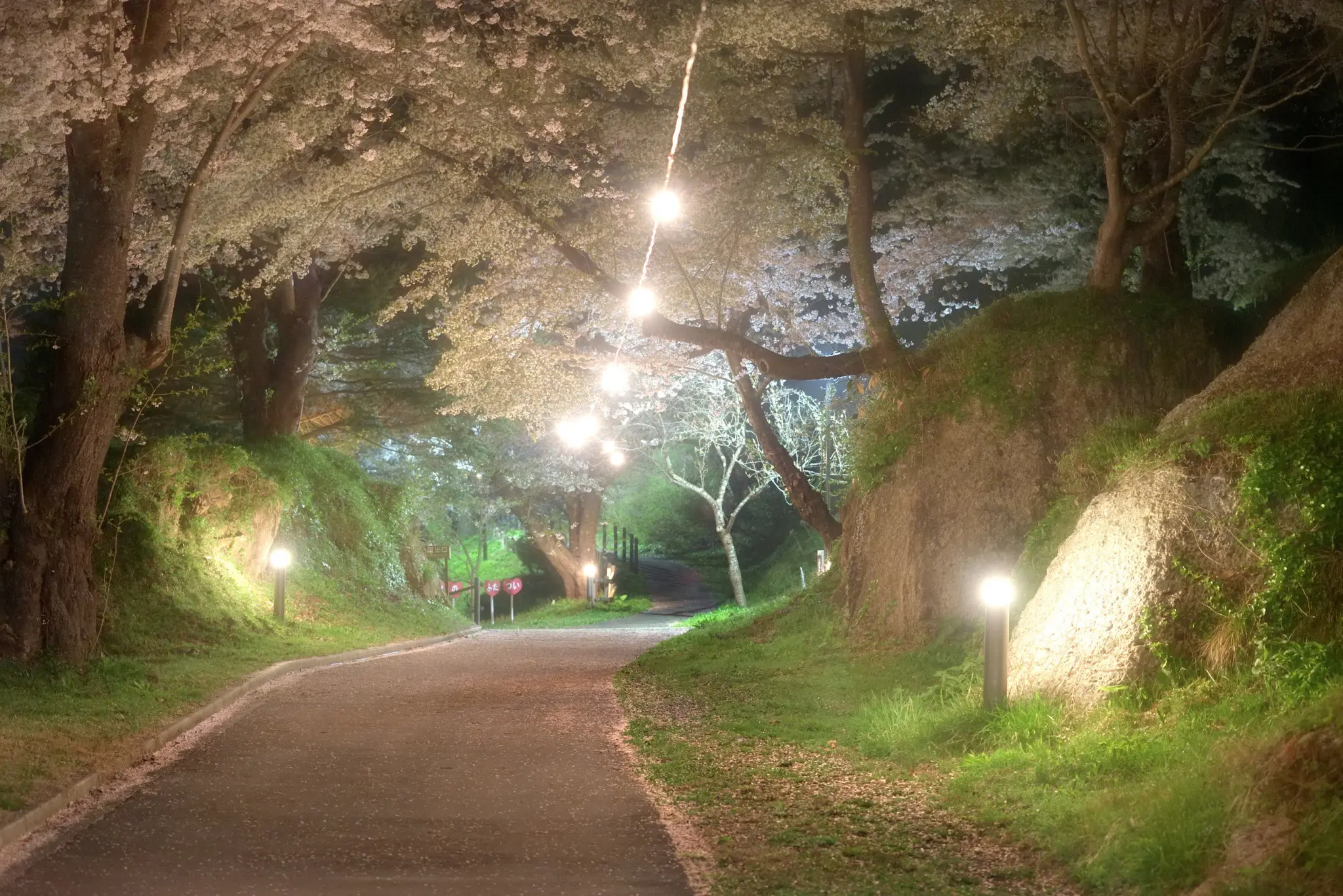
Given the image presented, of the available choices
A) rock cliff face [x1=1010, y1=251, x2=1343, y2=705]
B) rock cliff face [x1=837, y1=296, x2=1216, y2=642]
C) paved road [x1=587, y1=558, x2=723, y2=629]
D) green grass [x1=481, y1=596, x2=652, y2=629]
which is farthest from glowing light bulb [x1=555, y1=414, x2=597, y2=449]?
rock cliff face [x1=1010, y1=251, x2=1343, y2=705]

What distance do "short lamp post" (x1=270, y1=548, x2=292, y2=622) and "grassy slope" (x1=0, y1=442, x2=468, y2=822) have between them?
0.25m

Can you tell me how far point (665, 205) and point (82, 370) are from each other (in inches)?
333

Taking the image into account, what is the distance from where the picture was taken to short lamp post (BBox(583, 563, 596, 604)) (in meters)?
46.4

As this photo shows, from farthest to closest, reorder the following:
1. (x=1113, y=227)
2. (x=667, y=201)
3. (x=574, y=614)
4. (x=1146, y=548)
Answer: (x=574, y=614) → (x=667, y=201) → (x=1113, y=227) → (x=1146, y=548)

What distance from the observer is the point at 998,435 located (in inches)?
576

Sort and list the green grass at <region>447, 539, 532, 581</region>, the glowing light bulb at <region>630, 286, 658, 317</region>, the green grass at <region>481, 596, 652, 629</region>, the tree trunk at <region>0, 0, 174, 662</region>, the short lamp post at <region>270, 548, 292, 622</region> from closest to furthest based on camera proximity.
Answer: the tree trunk at <region>0, 0, 174, 662</region>, the glowing light bulb at <region>630, 286, 658, 317</region>, the short lamp post at <region>270, 548, 292, 622</region>, the green grass at <region>481, 596, 652, 629</region>, the green grass at <region>447, 539, 532, 581</region>

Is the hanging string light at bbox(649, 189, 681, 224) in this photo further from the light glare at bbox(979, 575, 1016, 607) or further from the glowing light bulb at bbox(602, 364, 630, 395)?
the light glare at bbox(979, 575, 1016, 607)

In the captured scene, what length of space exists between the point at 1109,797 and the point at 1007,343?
900 centimetres

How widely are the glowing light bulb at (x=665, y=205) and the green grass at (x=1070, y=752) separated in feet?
25.4

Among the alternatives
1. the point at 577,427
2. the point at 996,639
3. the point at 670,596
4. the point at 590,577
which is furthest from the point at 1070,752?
the point at 670,596

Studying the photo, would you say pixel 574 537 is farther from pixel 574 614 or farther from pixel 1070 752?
pixel 1070 752

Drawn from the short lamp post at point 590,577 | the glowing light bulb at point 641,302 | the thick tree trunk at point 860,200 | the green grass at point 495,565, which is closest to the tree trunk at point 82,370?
the glowing light bulb at point 641,302

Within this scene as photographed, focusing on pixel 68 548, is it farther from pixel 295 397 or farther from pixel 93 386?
pixel 295 397

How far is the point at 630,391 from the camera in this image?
110 feet
